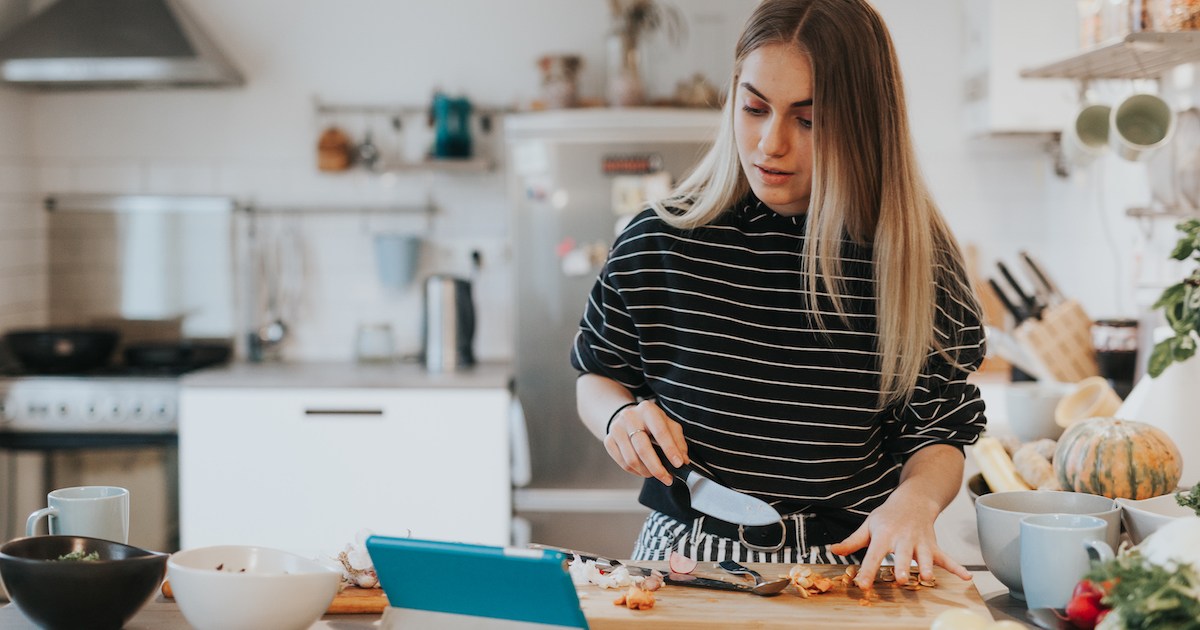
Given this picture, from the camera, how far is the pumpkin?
1.47 m

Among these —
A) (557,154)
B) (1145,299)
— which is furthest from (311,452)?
(1145,299)

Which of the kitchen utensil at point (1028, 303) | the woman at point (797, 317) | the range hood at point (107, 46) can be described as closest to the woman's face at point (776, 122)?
the woman at point (797, 317)

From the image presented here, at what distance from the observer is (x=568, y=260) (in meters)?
3.51

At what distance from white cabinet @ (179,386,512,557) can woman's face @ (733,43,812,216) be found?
6.79 ft

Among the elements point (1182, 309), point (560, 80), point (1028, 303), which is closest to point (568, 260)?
point (560, 80)

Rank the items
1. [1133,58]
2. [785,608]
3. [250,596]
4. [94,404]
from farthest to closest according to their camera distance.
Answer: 1. [94,404]
2. [1133,58]
3. [785,608]
4. [250,596]

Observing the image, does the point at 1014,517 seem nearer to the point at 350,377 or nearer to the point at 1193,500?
the point at 1193,500

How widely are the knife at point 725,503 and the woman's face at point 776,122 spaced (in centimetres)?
35

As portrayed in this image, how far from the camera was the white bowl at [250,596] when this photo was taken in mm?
1000

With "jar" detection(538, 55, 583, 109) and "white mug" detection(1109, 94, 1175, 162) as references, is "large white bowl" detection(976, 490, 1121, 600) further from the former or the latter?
"jar" detection(538, 55, 583, 109)

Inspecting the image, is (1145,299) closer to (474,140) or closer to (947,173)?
(947,173)

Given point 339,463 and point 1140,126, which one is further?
point 339,463

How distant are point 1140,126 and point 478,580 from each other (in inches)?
73.0

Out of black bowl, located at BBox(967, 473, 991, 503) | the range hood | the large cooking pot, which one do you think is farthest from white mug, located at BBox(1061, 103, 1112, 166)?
→ the large cooking pot
